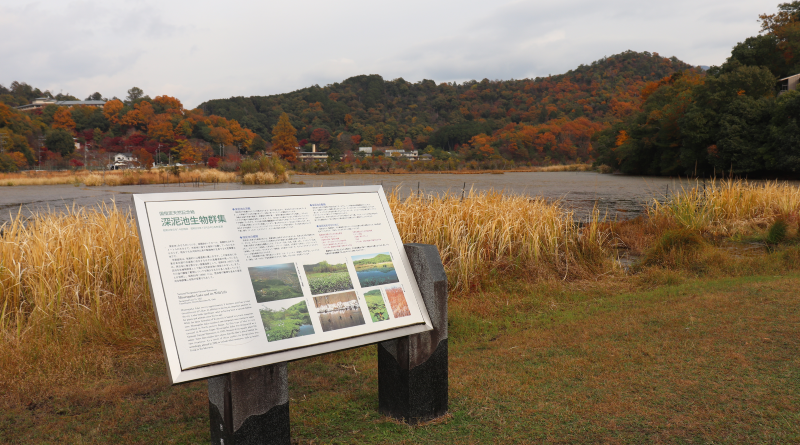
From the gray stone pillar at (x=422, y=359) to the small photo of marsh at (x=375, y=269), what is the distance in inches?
5.6

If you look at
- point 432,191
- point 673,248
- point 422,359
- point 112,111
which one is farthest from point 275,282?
point 112,111

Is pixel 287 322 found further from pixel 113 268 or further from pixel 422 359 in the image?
pixel 113 268

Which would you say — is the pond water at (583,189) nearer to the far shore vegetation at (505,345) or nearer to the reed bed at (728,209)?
the reed bed at (728,209)

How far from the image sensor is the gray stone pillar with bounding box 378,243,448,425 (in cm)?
238

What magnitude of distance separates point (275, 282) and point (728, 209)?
9.64 metres

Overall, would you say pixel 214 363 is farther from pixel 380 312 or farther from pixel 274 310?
pixel 380 312

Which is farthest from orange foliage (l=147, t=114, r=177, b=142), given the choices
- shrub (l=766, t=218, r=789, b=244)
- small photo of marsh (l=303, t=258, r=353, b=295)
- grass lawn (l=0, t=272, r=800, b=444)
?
small photo of marsh (l=303, t=258, r=353, b=295)

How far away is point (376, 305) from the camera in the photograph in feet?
7.26

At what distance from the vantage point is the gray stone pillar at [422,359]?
2.38m

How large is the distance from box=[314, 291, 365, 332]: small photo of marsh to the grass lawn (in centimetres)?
63

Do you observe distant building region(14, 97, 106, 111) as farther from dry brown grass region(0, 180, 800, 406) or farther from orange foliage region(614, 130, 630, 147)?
dry brown grass region(0, 180, 800, 406)

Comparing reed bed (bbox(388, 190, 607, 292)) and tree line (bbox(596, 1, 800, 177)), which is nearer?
reed bed (bbox(388, 190, 607, 292))

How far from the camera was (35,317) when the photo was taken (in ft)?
12.3

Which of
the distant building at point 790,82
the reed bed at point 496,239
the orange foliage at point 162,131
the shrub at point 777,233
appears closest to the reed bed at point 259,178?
the reed bed at point 496,239
